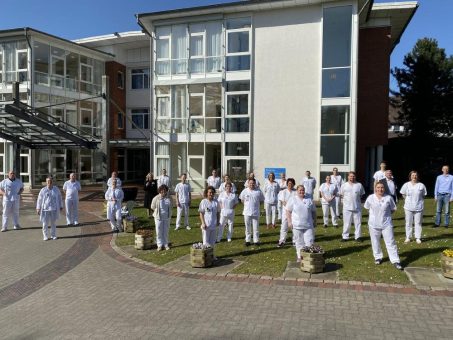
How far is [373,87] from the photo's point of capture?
22.1m

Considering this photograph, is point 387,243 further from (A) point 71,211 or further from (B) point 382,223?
(A) point 71,211

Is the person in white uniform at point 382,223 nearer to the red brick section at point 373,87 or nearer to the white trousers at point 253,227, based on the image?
the white trousers at point 253,227

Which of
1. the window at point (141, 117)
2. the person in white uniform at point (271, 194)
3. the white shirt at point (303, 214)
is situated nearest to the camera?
the white shirt at point (303, 214)

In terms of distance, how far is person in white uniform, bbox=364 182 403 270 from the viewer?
299 inches

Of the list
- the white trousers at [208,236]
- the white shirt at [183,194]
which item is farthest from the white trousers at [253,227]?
the white shirt at [183,194]

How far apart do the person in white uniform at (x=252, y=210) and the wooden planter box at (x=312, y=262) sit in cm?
239

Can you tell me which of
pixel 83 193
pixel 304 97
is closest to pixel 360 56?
pixel 304 97

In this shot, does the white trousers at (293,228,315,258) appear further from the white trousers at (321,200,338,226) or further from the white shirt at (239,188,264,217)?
the white trousers at (321,200,338,226)

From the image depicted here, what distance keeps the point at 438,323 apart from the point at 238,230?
7.38m

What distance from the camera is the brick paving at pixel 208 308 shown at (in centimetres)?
505

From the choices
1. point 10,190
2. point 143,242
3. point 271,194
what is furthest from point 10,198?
point 271,194

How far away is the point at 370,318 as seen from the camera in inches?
213

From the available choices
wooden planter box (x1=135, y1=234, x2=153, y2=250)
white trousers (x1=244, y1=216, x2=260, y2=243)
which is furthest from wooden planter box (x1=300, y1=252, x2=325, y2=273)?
wooden planter box (x1=135, y1=234, x2=153, y2=250)

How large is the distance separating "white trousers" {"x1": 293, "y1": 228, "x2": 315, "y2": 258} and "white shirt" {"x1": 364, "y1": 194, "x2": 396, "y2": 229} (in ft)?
4.01
